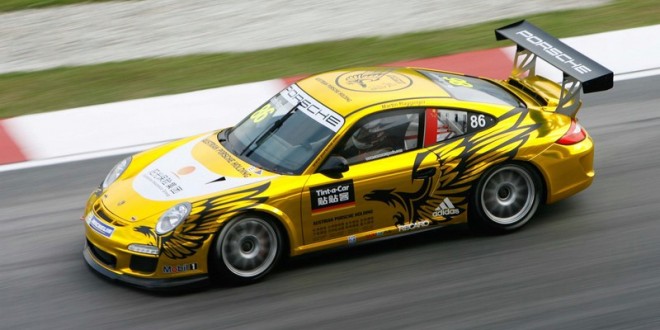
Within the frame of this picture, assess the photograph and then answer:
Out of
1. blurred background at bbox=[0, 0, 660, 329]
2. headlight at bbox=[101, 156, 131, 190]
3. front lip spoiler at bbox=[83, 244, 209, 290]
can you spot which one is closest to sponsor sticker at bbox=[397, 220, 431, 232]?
blurred background at bbox=[0, 0, 660, 329]

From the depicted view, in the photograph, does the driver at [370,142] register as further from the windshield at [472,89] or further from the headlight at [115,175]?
the headlight at [115,175]

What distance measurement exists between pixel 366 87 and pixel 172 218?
1927 mm

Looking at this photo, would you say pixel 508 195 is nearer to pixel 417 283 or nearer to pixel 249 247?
pixel 417 283

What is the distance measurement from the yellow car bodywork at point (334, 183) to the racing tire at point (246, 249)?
7 centimetres

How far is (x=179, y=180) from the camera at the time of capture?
24.1 ft

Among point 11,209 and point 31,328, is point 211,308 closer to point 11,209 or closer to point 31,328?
point 31,328

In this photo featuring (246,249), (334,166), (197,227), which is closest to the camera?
(197,227)

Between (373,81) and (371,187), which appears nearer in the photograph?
(371,187)

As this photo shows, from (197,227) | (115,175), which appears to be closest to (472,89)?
(197,227)

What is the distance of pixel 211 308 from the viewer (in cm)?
682

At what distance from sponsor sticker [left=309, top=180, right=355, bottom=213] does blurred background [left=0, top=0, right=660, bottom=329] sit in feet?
1.69

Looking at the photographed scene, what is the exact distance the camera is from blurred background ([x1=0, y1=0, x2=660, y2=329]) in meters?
6.76

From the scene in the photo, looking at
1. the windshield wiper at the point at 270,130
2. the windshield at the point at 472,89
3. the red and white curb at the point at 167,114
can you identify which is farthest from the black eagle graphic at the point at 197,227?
the red and white curb at the point at 167,114

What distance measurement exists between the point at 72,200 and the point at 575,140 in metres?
4.42
